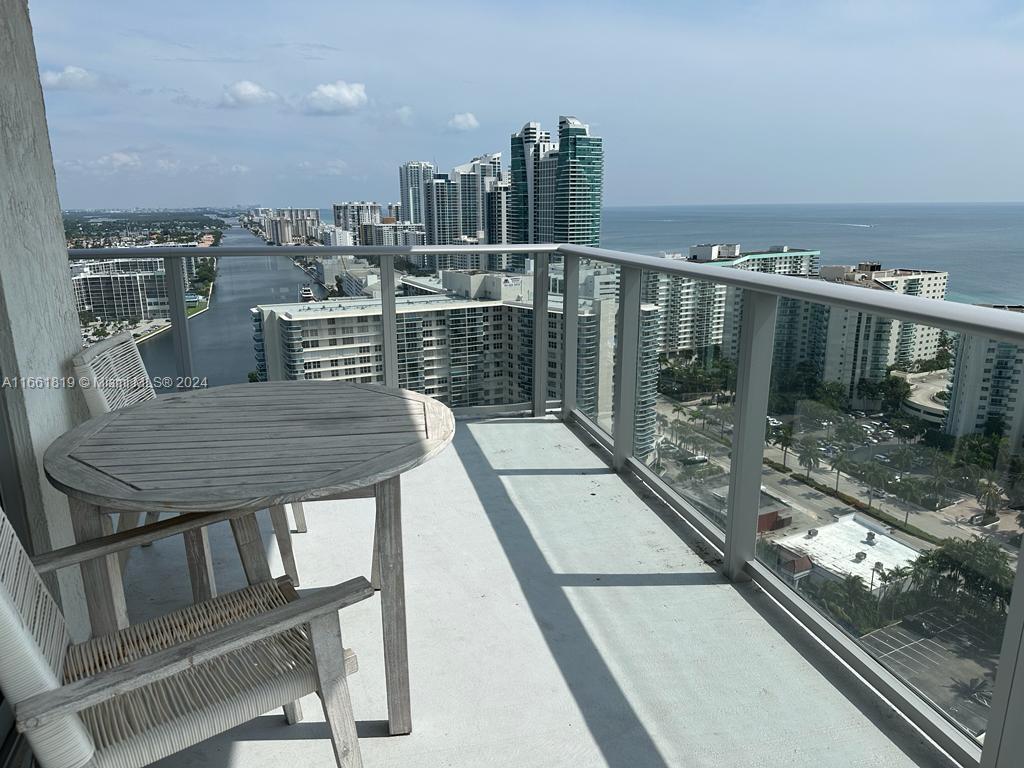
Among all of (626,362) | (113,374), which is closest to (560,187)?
(626,362)

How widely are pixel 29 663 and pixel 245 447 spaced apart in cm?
79

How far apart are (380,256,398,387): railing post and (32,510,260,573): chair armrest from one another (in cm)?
274

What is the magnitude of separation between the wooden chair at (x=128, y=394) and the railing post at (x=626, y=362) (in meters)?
1.92

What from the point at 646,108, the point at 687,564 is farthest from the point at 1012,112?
the point at 687,564

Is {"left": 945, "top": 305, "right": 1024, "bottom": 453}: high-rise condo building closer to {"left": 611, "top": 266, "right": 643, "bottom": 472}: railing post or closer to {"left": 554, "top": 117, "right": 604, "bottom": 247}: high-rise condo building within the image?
{"left": 611, "top": 266, "right": 643, "bottom": 472}: railing post

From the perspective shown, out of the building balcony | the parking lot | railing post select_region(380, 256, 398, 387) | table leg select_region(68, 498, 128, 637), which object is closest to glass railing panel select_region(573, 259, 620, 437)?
the building balcony

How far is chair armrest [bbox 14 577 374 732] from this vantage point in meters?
1.05

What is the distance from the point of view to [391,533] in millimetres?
1765

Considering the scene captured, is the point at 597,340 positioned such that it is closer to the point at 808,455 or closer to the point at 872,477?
the point at 808,455

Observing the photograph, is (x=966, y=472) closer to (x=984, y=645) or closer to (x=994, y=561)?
(x=994, y=561)

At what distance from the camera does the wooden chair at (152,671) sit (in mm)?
1073

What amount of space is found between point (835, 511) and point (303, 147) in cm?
4608

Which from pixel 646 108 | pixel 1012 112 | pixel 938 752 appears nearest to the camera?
pixel 938 752

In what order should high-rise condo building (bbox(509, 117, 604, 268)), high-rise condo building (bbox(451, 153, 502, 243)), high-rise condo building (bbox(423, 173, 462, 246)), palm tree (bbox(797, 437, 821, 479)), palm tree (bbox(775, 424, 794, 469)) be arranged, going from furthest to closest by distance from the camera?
high-rise condo building (bbox(423, 173, 462, 246)), high-rise condo building (bbox(451, 153, 502, 243)), high-rise condo building (bbox(509, 117, 604, 268)), palm tree (bbox(775, 424, 794, 469)), palm tree (bbox(797, 437, 821, 479))
